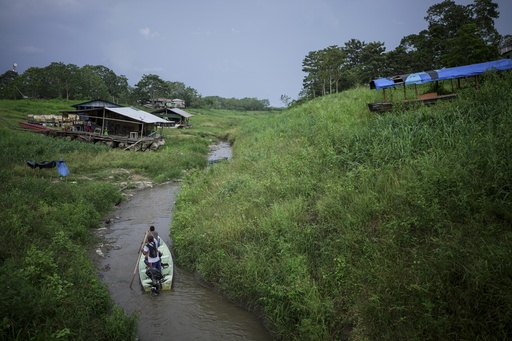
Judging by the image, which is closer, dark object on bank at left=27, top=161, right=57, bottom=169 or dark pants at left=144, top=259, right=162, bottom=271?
dark pants at left=144, top=259, right=162, bottom=271

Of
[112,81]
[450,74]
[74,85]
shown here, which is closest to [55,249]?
[450,74]

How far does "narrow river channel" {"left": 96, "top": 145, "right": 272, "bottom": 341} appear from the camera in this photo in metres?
7.29

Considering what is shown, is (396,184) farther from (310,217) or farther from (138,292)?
(138,292)

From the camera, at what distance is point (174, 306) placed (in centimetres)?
842

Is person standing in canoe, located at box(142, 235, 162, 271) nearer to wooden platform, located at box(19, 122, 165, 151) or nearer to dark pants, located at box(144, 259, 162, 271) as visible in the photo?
dark pants, located at box(144, 259, 162, 271)

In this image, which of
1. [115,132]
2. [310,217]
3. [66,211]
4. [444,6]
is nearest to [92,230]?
[66,211]

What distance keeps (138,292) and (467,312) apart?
28.6 ft

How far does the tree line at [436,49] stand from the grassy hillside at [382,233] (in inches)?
708

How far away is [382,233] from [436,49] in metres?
38.9

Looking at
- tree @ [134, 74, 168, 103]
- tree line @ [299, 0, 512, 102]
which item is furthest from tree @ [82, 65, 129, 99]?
tree line @ [299, 0, 512, 102]

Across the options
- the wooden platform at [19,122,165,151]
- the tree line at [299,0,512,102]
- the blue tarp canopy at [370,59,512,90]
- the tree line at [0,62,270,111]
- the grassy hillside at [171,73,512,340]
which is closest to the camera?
the grassy hillside at [171,73,512,340]

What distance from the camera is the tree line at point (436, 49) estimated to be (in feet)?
79.6

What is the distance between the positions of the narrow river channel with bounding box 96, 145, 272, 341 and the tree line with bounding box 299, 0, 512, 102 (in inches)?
1074

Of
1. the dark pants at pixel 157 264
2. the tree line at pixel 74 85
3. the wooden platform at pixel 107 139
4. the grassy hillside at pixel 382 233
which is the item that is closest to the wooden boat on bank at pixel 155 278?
the dark pants at pixel 157 264
